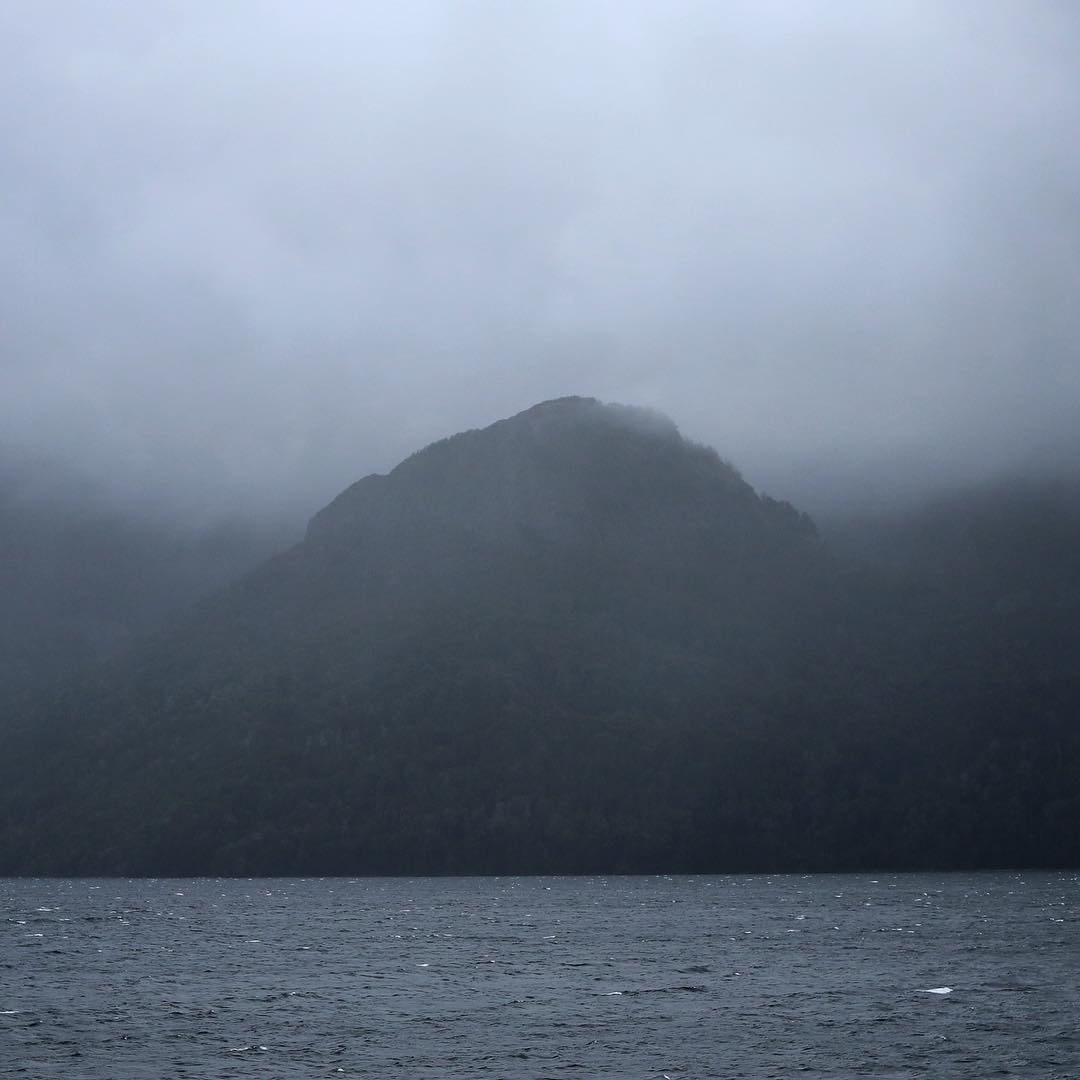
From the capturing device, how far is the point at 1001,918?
16525 centimetres

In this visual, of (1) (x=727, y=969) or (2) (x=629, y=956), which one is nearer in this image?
(1) (x=727, y=969)

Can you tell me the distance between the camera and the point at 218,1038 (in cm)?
7312

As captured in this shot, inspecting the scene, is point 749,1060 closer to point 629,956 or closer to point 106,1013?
point 106,1013

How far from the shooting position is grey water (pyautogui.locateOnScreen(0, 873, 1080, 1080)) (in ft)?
215

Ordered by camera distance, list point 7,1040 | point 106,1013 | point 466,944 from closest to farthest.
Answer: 1. point 7,1040
2. point 106,1013
3. point 466,944

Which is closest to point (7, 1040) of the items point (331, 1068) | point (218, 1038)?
point (218, 1038)

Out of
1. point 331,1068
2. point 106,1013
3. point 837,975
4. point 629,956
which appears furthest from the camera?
point 629,956

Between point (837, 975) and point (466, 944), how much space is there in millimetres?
42033

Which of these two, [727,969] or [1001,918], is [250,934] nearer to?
[727,969]

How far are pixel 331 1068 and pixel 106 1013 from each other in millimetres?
25435

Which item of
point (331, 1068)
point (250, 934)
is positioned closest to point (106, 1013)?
point (331, 1068)

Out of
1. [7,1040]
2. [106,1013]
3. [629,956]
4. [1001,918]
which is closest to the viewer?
[7,1040]

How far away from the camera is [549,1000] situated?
8788 cm

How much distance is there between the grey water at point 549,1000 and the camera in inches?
2584
